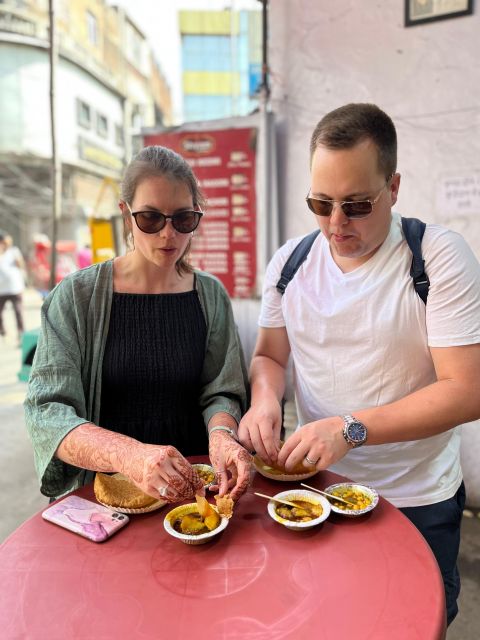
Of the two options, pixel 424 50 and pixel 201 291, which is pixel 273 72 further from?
pixel 201 291

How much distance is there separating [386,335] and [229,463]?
0.63 m

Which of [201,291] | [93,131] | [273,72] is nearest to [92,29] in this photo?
[93,131]

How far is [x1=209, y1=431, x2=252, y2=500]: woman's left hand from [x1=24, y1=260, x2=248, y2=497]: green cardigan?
21 centimetres

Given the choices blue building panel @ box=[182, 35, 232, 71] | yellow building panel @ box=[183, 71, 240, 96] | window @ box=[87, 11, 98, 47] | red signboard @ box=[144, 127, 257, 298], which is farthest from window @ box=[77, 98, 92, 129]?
red signboard @ box=[144, 127, 257, 298]

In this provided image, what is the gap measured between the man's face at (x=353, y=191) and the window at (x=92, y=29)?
21.6 m

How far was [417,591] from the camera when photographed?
40.2 inches

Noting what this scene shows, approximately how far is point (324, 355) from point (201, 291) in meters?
0.60

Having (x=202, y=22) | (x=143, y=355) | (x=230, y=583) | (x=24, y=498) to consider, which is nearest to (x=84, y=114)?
(x=202, y=22)

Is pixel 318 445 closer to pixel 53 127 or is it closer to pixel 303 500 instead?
pixel 303 500

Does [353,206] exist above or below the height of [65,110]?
below

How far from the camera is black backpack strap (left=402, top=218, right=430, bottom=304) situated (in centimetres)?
142

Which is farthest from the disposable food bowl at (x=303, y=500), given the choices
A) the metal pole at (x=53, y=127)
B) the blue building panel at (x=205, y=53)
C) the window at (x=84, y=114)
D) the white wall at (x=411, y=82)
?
the blue building panel at (x=205, y=53)

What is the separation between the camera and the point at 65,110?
16.4m

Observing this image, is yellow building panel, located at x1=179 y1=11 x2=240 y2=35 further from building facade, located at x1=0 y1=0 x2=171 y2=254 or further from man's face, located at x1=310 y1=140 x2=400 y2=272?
man's face, located at x1=310 y1=140 x2=400 y2=272
